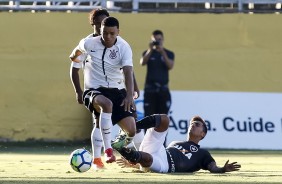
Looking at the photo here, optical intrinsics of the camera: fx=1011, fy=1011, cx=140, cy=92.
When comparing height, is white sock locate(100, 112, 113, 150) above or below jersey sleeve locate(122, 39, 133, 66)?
below

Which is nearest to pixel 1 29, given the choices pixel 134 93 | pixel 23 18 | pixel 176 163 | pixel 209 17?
pixel 23 18

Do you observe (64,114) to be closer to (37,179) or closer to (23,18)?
(23,18)

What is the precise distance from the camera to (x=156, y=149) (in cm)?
1110

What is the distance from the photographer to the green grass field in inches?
384

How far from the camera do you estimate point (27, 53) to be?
20.0 metres

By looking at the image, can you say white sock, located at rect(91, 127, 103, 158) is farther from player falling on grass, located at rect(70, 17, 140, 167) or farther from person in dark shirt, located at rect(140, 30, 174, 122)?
person in dark shirt, located at rect(140, 30, 174, 122)

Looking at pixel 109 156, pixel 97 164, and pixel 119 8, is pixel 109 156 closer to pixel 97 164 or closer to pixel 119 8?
pixel 97 164

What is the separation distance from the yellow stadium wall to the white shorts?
850 centimetres

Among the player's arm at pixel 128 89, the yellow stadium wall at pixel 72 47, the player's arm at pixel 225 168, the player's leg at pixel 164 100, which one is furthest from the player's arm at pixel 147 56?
the player's arm at pixel 225 168

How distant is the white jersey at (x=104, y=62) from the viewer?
1189 centimetres

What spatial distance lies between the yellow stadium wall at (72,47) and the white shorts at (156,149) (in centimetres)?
850

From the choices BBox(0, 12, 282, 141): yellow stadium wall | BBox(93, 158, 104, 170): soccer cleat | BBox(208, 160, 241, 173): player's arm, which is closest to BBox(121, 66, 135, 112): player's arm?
BBox(93, 158, 104, 170): soccer cleat

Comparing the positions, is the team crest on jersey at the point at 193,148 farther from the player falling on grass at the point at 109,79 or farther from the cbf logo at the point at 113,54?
the cbf logo at the point at 113,54

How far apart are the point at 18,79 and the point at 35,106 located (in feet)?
2.08
